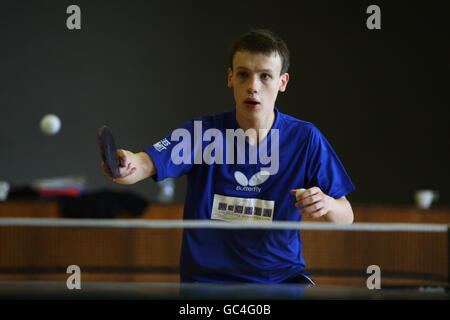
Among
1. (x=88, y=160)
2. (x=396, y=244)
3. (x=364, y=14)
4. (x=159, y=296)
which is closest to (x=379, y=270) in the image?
(x=396, y=244)

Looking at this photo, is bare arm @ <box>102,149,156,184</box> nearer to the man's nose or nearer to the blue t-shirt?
the blue t-shirt

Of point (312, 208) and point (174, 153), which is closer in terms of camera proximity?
point (312, 208)

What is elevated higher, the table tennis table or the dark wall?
the dark wall

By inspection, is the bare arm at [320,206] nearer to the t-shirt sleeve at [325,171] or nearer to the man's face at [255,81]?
the t-shirt sleeve at [325,171]

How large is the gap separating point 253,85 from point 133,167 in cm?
48

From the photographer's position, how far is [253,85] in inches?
66.2

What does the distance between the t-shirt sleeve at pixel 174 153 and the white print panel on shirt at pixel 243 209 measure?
0.15 metres

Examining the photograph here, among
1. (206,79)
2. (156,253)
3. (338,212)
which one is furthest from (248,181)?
(206,79)

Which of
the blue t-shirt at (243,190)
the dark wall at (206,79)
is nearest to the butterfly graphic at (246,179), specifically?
the blue t-shirt at (243,190)

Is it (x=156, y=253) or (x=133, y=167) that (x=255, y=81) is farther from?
(x=156, y=253)

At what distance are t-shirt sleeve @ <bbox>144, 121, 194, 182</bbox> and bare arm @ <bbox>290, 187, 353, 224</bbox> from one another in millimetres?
392

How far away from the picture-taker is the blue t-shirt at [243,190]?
1.65 meters

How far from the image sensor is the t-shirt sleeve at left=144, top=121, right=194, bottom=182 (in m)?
1.65

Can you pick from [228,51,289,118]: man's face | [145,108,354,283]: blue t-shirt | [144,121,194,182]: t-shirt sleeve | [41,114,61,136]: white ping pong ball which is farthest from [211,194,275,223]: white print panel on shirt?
[41,114,61,136]: white ping pong ball
